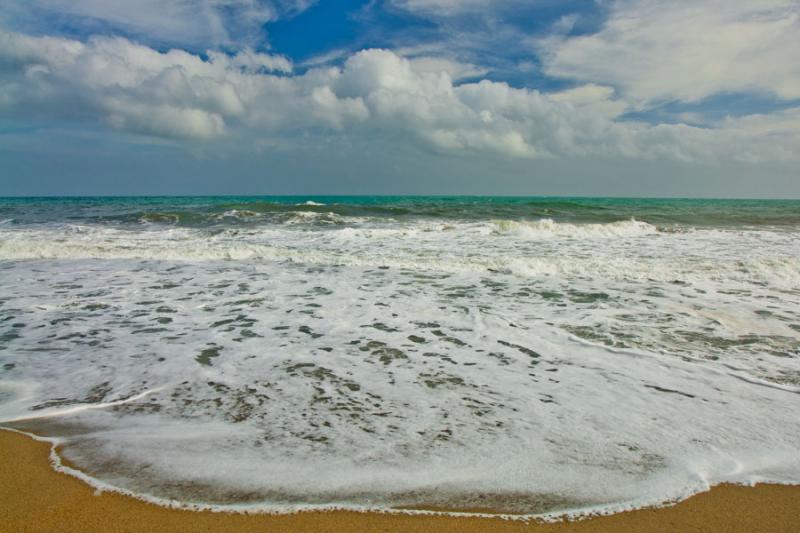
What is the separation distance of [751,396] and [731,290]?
209 inches

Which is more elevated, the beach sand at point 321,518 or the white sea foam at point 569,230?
the white sea foam at point 569,230

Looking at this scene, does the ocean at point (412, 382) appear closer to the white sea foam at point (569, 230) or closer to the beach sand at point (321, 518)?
the beach sand at point (321, 518)

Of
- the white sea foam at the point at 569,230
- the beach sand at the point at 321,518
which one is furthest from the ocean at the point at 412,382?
the white sea foam at the point at 569,230

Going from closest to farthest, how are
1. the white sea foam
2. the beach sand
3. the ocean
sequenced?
the beach sand, the ocean, the white sea foam

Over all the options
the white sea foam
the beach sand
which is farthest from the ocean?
the white sea foam

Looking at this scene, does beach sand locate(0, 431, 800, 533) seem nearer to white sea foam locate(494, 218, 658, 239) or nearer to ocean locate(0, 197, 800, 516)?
ocean locate(0, 197, 800, 516)

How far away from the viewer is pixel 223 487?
269 cm

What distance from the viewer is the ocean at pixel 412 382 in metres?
2.82

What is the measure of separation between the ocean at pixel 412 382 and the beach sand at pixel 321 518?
10 cm

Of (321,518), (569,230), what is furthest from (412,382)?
(569,230)

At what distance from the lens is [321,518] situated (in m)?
2.45

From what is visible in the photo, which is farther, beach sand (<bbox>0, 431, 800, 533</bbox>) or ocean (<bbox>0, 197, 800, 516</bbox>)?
ocean (<bbox>0, 197, 800, 516</bbox>)

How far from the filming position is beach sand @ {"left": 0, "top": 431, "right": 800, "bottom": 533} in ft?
7.78

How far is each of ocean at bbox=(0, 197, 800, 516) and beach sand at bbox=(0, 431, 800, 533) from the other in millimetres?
101
